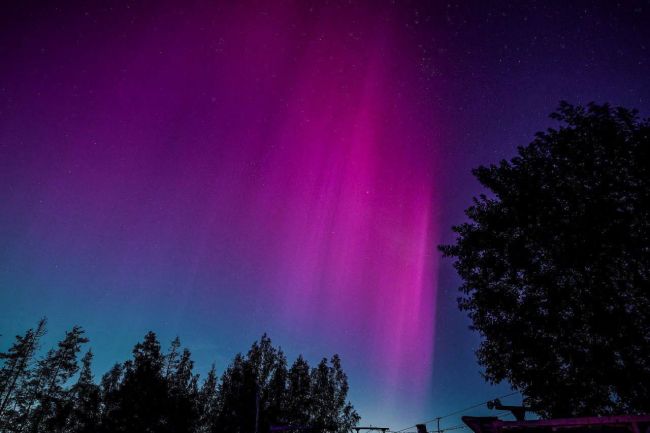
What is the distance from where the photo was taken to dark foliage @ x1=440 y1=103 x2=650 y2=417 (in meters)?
12.8

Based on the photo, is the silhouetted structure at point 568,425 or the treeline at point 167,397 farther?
the treeline at point 167,397

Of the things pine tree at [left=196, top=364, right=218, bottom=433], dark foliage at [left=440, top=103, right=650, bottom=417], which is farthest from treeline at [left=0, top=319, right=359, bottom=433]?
dark foliage at [left=440, top=103, right=650, bottom=417]

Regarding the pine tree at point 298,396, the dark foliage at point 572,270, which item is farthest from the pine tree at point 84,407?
the dark foliage at point 572,270

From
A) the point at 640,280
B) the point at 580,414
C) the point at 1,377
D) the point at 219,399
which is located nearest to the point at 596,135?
the point at 640,280

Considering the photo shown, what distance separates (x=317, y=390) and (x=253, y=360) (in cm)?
1067

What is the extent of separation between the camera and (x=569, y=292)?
1395 cm

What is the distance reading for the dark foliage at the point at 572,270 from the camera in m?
12.8

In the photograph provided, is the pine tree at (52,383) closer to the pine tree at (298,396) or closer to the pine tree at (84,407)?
the pine tree at (84,407)

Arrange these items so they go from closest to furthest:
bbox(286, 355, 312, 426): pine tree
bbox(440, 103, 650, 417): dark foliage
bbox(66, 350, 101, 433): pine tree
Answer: bbox(440, 103, 650, 417): dark foliage → bbox(66, 350, 101, 433): pine tree → bbox(286, 355, 312, 426): pine tree

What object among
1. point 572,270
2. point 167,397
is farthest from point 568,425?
point 167,397

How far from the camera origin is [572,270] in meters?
14.1

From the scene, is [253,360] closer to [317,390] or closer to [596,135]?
[317,390]

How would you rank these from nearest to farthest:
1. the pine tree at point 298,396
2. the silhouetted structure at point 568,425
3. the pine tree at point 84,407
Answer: the silhouetted structure at point 568,425 → the pine tree at point 84,407 → the pine tree at point 298,396

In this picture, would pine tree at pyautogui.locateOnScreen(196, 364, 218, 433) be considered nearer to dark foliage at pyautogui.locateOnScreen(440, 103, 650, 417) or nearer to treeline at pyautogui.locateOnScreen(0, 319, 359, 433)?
treeline at pyautogui.locateOnScreen(0, 319, 359, 433)
